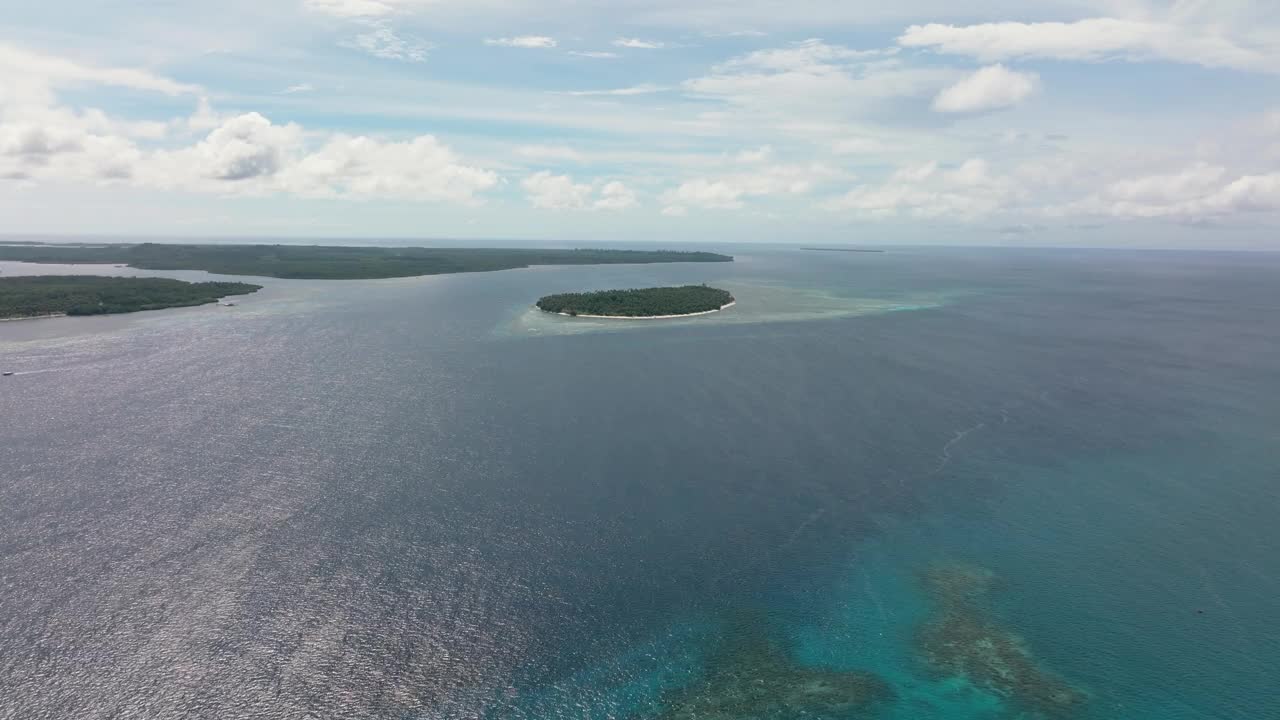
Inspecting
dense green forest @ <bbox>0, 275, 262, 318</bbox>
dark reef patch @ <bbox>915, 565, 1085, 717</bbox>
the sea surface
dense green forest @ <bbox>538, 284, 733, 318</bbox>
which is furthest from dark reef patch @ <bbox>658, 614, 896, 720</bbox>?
dense green forest @ <bbox>0, 275, 262, 318</bbox>

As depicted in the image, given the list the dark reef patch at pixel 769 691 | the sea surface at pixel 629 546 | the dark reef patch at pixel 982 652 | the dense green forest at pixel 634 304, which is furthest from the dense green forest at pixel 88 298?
the dark reef patch at pixel 982 652

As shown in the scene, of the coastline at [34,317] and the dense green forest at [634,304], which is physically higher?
the dense green forest at [634,304]

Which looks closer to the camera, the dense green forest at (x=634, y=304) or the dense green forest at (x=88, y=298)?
the dense green forest at (x=88, y=298)

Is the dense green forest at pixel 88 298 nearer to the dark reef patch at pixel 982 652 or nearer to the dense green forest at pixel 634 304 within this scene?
the dense green forest at pixel 634 304

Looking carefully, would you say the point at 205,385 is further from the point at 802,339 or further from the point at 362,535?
the point at 802,339

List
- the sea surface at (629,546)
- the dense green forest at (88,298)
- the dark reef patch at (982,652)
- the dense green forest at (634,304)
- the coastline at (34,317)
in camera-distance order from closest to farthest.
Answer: the dark reef patch at (982,652), the sea surface at (629,546), the coastline at (34,317), the dense green forest at (88,298), the dense green forest at (634,304)

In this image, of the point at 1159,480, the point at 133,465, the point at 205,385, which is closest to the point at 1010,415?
the point at 1159,480

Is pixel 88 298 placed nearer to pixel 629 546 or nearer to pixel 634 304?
pixel 634 304
